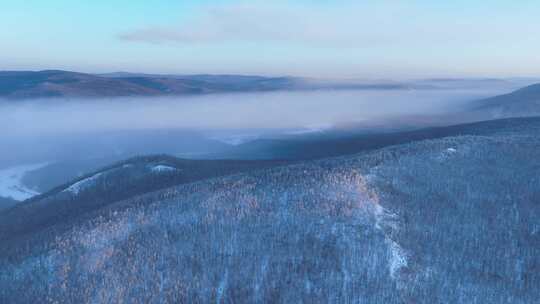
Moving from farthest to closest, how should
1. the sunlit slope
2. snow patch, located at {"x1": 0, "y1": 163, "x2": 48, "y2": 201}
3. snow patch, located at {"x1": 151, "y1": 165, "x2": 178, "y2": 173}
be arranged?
snow patch, located at {"x1": 0, "y1": 163, "x2": 48, "y2": 201} < snow patch, located at {"x1": 151, "y1": 165, "x2": 178, "y2": 173} < the sunlit slope

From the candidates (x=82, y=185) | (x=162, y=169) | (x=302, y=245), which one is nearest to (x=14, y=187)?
(x=82, y=185)

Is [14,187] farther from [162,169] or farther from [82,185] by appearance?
[162,169]

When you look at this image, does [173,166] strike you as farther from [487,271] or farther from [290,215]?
[487,271]

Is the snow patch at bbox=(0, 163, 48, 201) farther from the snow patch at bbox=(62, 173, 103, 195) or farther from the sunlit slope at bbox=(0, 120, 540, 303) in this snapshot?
the sunlit slope at bbox=(0, 120, 540, 303)

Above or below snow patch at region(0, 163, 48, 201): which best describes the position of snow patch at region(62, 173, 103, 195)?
above

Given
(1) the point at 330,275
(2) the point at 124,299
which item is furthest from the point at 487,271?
(2) the point at 124,299

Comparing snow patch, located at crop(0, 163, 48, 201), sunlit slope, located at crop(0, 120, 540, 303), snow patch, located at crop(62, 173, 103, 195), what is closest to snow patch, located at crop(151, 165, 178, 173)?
snow patch, located at crop(62, 173, 103, 195)
